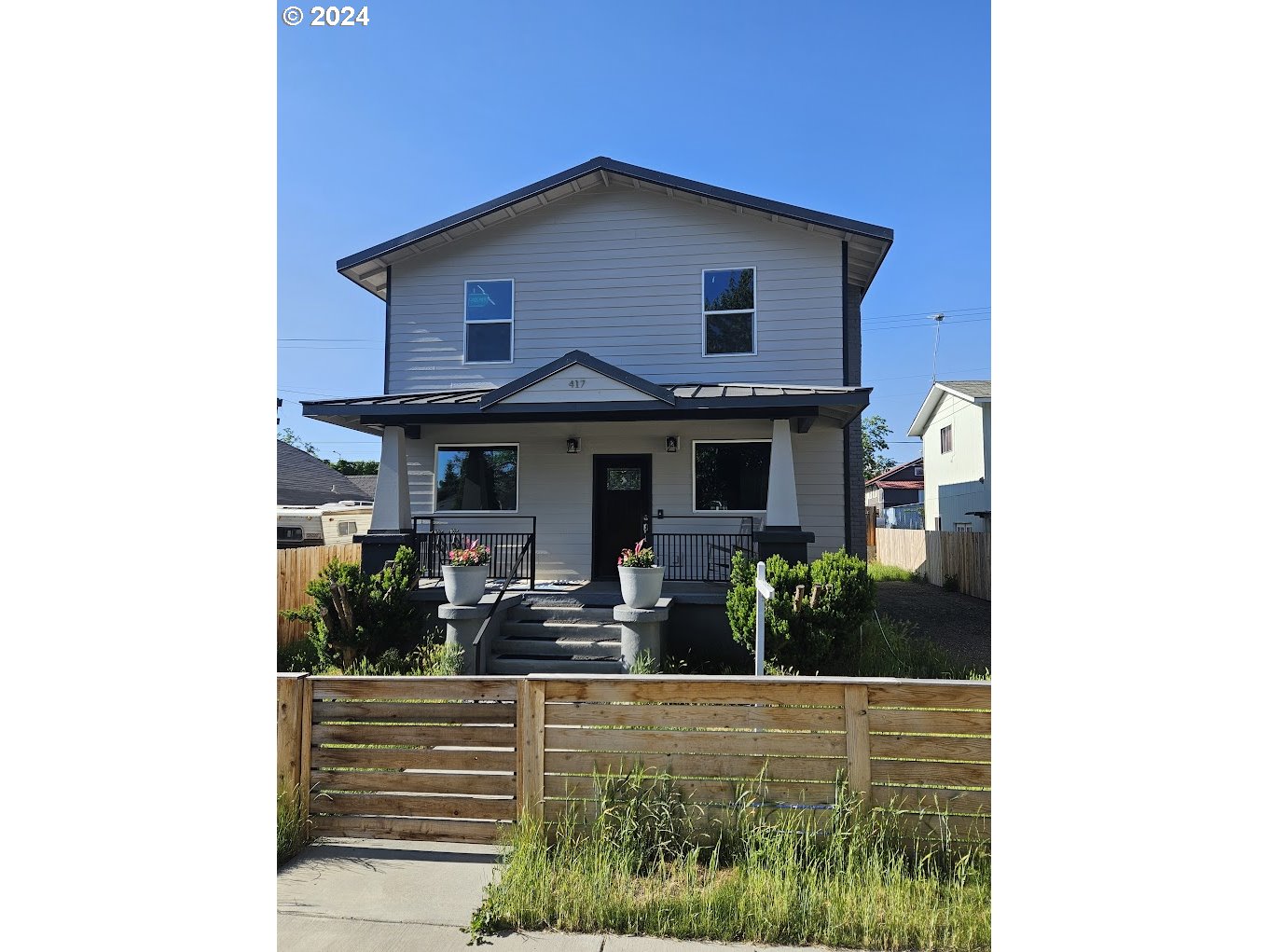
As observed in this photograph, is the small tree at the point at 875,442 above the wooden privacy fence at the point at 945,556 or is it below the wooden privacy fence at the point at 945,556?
above

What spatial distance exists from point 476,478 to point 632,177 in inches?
174

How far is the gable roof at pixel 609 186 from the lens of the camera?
7910 mm

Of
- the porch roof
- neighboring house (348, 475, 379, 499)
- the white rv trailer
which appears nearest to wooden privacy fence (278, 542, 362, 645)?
the porch roof

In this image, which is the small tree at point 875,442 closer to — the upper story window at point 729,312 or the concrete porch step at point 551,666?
the upper story window at point 729,312

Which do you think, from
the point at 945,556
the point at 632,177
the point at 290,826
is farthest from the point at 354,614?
the point at 945,556

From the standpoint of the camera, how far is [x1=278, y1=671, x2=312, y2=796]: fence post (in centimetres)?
306

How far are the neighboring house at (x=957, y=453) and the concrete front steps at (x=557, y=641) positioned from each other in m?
9.19

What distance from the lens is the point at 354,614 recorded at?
19.7 feet

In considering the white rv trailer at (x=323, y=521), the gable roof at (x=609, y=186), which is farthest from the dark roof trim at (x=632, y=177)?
the white rv trailer at (x=323, y=521)

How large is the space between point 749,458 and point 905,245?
434 cm

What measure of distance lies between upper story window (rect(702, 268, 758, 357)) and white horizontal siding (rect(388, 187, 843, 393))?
0.32 ft

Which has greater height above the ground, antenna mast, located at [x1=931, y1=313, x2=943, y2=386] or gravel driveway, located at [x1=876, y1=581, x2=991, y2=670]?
antenna mast, located at [x1=931, y1=313, x2=943, y2=386]

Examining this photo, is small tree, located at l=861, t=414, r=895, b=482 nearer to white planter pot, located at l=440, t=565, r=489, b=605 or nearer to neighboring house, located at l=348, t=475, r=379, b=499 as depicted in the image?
neighboring house, located at l=348, t=475, r=379, b=499

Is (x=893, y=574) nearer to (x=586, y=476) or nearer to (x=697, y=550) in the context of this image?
(x=697, y=550)
